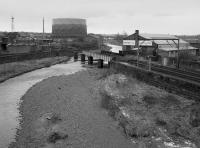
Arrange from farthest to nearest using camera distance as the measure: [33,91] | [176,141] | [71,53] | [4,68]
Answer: [71,53], [4,68], [33,91], [176,141]

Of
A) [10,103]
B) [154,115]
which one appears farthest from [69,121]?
[10,103]

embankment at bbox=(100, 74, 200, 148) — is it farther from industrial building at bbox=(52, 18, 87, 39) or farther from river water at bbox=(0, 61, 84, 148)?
industrial building at bbox=(52, 18, 87, 39)

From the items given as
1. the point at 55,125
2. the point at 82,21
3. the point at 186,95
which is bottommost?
the point at 55,125

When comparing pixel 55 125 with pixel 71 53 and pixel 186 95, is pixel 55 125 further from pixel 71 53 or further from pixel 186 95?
pixel 71 53

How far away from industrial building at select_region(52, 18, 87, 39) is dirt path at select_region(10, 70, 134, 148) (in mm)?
101139

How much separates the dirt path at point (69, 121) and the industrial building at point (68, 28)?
10114cm

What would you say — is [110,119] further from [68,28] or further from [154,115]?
[68,28]

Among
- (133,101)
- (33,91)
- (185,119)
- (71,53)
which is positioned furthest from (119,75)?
(71,53)

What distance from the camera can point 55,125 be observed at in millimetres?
20938

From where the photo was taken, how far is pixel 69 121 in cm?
2181

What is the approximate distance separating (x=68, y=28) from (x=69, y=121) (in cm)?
11566

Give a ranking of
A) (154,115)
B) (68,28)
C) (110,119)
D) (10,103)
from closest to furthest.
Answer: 1. (154,115)
2. (110,119)
3. (10,103)
4. (68,28)

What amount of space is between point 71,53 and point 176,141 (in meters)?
79.7

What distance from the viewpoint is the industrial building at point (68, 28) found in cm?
13443
